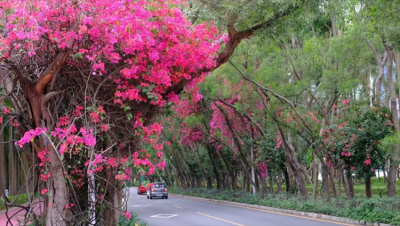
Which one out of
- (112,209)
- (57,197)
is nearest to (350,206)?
(112,209)

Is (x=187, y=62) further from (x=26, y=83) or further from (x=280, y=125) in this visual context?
(x=280, y=125)

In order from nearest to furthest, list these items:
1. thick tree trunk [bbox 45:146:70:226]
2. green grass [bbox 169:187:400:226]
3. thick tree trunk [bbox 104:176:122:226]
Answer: thick tree trunk [bbox 45:146:70:226]
thick tree trunk [bbox 104:176:122:226]
green grass [bbox 169:187:400:226]

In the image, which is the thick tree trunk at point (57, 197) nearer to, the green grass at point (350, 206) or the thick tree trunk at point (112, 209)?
the thick tree trunk at point (112, 209)

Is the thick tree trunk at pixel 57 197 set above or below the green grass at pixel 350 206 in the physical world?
above

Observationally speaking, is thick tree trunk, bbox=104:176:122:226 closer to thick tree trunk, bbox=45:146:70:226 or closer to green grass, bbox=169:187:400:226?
thick tree trunk, bbox=45:146:70:226

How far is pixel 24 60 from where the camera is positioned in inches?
273

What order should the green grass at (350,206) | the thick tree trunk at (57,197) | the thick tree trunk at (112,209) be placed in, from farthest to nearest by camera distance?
the green grass at (350,206) < the thick tree trunk at (112,209) < the thick tree trunk at (57,197)

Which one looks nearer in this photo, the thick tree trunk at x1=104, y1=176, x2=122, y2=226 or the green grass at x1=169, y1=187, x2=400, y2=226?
the thick tree trunk at x1=104, y1=176, x2=122, y2=226

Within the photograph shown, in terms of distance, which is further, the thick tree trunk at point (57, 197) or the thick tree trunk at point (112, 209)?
the thick tree trunk at point (112, 209)

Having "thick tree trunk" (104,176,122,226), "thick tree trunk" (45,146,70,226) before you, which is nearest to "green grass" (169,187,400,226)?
"thick tree trunk" (104,176,122,226)

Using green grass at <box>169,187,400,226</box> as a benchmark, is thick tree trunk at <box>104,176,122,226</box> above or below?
above

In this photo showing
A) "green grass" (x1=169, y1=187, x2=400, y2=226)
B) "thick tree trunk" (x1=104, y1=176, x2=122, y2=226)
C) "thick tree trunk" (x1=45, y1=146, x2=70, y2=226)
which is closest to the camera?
"thick tree trunk" (x1=45, y1=146, x2=70, y2=226)

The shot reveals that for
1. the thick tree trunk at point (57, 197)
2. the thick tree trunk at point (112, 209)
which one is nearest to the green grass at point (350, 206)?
the thick tree trunk at point (112, 209)

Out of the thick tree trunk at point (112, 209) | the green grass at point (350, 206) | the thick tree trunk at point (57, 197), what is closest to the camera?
the thick tree trunk at point (57, 197)
